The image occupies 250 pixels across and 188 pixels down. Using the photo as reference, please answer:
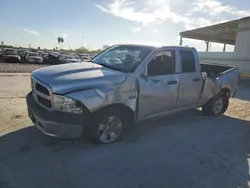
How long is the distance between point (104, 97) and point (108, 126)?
0.59 metres

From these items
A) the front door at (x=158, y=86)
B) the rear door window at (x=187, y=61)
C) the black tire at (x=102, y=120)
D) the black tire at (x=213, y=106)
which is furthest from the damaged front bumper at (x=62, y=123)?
the black tire at (x=213, y=106)

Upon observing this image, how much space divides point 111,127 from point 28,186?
172 cm

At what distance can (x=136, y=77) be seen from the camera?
4.52 metres

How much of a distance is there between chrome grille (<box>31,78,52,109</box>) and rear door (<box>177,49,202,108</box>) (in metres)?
2.79

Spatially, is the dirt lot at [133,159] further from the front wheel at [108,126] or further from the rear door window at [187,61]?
the rear door window at [187,61]

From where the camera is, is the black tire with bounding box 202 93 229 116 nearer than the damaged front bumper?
No

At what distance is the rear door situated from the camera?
5457 mm

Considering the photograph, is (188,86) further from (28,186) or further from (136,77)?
(28,186)

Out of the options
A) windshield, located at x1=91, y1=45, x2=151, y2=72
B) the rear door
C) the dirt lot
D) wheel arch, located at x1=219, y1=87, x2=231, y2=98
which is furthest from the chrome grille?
wheel arch, located at x1=219, y1=87, x2=231, y2=98

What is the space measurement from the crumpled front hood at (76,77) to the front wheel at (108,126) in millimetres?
507

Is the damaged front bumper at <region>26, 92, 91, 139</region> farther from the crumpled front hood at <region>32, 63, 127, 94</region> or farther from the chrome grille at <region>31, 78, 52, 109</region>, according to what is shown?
the crumpled front hood at <region>32, 63, 127, 94</region>

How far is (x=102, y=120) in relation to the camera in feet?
13.7

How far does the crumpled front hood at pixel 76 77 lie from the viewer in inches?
153

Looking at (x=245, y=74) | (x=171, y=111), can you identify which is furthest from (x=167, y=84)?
(x=245, y=74)
